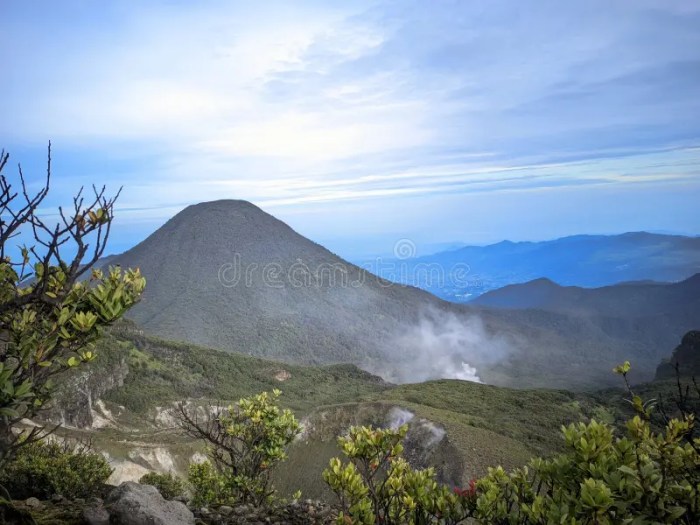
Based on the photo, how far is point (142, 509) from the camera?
716 centimetres

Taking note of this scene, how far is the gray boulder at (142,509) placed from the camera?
7.02 metres

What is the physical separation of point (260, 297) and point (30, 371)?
572 ft

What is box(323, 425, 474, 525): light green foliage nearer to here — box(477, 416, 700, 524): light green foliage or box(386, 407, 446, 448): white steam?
box(477, 416, 700, 524): light green foliage

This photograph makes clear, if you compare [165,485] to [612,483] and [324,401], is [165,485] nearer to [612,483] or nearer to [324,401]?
[612,483]

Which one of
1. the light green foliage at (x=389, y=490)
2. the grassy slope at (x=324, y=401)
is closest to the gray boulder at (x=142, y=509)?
the light green foliage at (x=389, y=490)

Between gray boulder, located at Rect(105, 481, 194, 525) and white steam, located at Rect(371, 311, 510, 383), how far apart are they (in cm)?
15390

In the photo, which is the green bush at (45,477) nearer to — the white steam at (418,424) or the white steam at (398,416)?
the white steam at (418,424)

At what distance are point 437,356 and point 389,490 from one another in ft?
610

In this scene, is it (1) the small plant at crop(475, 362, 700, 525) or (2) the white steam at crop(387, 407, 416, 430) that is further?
(2) the white steam at crop(387, 407, 416, 430)

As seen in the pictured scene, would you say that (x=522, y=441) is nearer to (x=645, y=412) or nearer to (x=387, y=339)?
(x=645, y=412)

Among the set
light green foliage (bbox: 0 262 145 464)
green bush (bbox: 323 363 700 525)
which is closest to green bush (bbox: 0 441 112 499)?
light green foliage (bbox: 0 262 145 464)

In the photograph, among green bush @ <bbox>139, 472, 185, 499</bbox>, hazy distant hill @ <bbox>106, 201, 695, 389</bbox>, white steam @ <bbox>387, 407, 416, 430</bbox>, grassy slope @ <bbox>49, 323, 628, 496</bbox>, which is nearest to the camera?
green bush @ <bbox>139, 472, 185, 499</bbox>

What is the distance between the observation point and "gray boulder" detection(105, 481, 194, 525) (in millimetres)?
7023

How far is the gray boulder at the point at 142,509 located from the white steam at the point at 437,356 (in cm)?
15390
